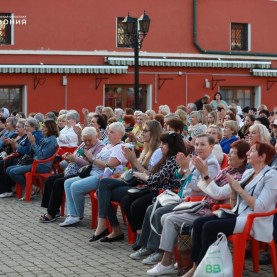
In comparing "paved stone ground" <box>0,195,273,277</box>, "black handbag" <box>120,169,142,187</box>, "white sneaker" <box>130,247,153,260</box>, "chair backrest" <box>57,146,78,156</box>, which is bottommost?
"paved stone ground" <box>0,195,273,277</box>

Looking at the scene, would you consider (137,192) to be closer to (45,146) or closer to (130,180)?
(130,180)

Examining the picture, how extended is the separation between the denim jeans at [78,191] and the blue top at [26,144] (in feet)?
10.1

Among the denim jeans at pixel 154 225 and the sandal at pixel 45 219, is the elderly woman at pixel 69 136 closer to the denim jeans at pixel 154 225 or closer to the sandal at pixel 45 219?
the sandal at pixel 45 219

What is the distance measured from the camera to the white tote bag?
8.12 meters

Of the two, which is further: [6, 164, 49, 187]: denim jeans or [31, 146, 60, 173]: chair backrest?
[6, 164, 49, 187]: denim jeans

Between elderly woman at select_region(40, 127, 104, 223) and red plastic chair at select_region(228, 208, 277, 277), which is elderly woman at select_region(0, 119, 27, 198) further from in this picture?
red plastic chair at select_region(228, 208, 277, 277)

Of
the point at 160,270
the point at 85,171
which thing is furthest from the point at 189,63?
the point at 160,270

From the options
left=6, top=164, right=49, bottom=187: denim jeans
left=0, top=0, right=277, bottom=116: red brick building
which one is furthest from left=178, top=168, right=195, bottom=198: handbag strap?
left=0, top=0, right=277, bottom=116: red brick building

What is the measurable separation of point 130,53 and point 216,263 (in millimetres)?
22730

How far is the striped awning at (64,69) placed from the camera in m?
27.9

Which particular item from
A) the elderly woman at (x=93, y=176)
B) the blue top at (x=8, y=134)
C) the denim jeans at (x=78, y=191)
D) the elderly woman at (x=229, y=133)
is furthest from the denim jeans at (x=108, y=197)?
the blue top at (x=8, y=134)

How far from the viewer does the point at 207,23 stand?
105ft

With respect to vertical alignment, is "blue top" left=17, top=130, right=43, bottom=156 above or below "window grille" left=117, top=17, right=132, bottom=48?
below

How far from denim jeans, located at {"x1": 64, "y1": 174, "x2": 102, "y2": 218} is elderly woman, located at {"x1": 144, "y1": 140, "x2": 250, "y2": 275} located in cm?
270
